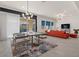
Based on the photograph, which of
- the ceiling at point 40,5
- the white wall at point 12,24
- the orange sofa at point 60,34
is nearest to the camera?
the ceiling at point 40,5

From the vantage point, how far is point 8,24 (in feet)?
26.7

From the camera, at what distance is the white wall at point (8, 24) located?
23.5 feet

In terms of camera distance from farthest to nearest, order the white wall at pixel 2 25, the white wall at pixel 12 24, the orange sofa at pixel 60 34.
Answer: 1. the orange sofa at pixel 60 34
2. the white wall at pixel 12 24
3. the white wall at pixel 2 25

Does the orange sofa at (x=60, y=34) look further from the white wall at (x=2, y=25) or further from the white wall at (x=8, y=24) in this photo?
the white wall at (x=2, y=25)

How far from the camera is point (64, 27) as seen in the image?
46.4 feet

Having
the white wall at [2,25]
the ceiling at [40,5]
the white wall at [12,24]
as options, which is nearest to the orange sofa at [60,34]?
the ceiling at [40,5]

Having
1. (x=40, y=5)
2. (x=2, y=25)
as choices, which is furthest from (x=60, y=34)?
(x=2, y=25)

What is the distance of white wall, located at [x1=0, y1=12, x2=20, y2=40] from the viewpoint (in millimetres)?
7156

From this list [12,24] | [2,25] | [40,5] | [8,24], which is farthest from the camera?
[12,24]

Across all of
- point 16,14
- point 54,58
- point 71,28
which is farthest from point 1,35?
point 71,28

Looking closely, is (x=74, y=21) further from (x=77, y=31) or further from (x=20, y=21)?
(x=20, y=21)

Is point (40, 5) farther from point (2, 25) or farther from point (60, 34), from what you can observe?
point (60, 34)

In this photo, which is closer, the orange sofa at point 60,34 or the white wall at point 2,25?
the white wall at point 2,25

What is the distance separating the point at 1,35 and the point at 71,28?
9.95 metres
